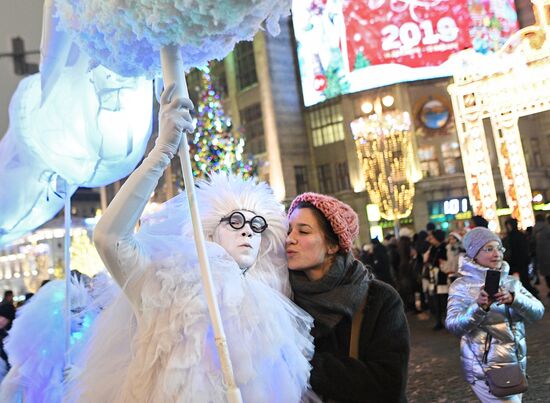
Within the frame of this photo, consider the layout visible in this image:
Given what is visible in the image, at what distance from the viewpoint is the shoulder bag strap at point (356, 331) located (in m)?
2.13

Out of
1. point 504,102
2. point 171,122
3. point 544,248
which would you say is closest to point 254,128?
point 504,102

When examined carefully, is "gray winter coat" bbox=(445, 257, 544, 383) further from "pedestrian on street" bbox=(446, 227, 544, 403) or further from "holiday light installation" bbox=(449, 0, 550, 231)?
"holiday light installation" bbox=(449, 0, 550, 231)

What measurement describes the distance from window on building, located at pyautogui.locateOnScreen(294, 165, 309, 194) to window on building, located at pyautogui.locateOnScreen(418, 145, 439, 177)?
6507 mm

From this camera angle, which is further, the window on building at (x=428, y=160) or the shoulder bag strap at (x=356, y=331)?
the window on building at (x=428, y=160)

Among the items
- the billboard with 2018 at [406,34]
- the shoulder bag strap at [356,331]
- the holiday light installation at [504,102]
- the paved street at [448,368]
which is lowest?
the paved street at [448,368]

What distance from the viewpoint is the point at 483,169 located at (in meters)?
14.2

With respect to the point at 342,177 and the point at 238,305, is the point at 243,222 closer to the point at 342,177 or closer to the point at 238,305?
the point at 238,305

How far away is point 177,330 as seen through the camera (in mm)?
1719

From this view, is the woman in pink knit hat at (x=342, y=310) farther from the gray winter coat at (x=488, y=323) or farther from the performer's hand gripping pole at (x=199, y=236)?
the gray winter coat at (x=488, y=323)

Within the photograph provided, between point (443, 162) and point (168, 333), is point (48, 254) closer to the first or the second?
point (443, 162)

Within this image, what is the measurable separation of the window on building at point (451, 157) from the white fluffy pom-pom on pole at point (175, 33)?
26554 millimetres

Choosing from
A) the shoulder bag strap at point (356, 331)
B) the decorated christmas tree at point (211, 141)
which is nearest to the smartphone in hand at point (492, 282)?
the shoulder bag strap at point (356, 331)

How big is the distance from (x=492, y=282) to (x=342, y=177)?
26180 mm

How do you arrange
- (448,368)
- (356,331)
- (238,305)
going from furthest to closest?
(448,368)
(356,331)
(238,305)
